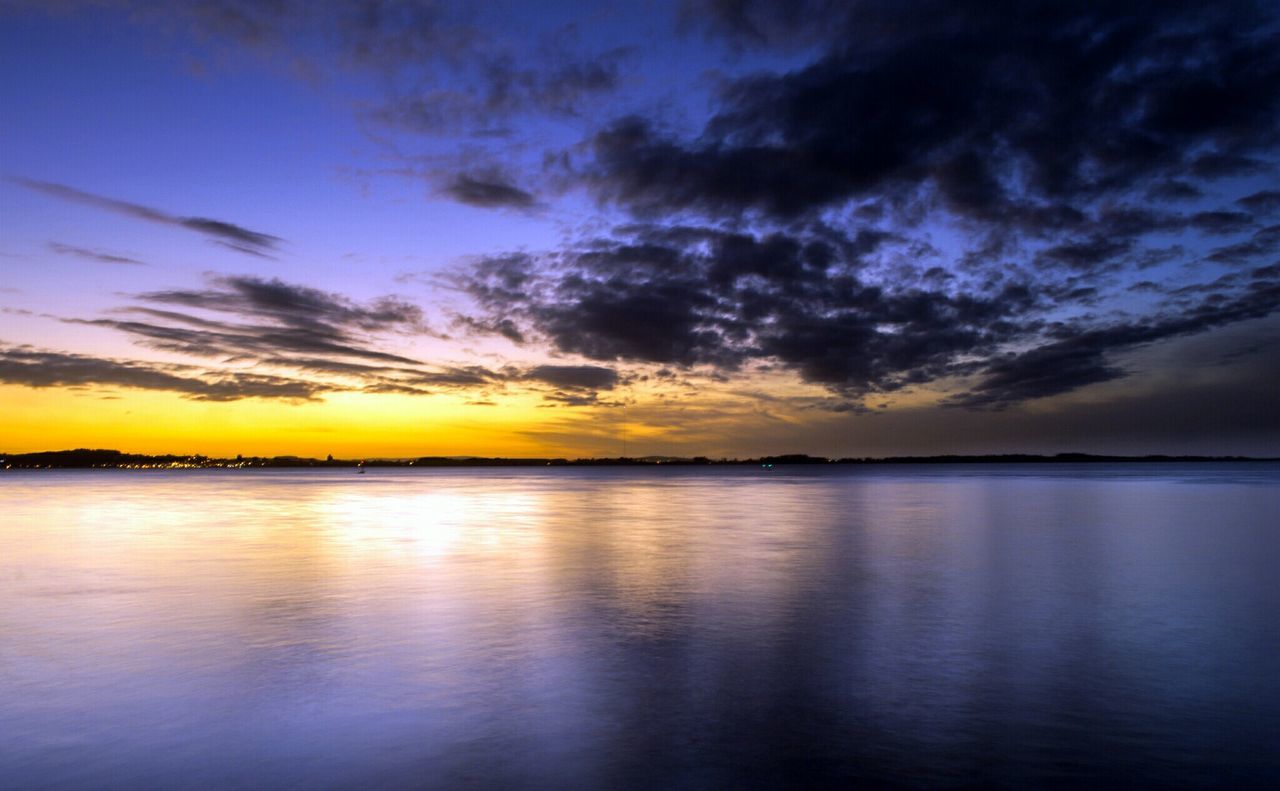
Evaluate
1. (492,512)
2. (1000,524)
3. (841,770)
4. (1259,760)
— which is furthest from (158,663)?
(492,512)

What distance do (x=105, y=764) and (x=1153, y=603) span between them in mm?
17243

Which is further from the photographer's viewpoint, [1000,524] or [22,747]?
[1000,524]

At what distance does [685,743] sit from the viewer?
7.95 m

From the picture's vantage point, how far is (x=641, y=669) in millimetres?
10789

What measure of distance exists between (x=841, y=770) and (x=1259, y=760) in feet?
13.1

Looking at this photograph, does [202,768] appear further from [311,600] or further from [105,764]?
[311,600]

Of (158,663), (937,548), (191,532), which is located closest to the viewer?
(158,663)

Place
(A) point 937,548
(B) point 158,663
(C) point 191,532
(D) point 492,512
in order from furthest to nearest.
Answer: (D) point 492,512
(C) point 191,532
(A) point 937,548
(B) point 158,663

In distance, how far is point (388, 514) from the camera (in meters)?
44.8

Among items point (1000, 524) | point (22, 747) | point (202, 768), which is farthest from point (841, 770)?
point (1000, 524)

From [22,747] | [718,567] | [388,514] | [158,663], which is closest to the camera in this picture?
[22,747]

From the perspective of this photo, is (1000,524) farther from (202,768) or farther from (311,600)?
(202,768)

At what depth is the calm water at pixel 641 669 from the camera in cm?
753

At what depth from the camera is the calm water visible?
7.53 metres
